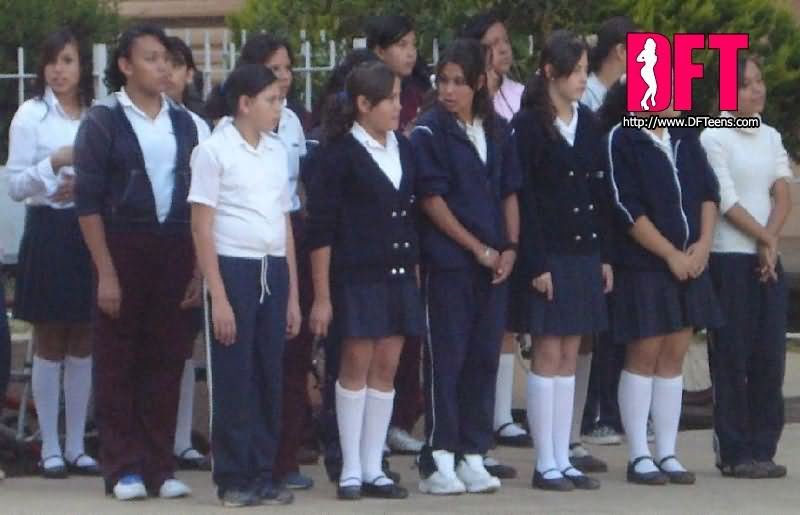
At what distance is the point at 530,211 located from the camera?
25.3 ft

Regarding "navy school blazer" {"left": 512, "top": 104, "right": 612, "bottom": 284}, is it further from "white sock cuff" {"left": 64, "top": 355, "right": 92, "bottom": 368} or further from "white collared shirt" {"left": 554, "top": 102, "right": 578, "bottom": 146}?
"white sock cuff" {"left": 64, "top": 355, "right": 92, "bottom": 368}

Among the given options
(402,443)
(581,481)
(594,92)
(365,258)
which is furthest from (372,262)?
(594,92)

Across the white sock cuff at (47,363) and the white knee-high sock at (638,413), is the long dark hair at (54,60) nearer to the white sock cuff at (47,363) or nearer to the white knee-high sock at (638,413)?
the white sock cuff at (47,363)

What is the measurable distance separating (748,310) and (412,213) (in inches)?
61.2

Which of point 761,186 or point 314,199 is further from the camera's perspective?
point 761,186

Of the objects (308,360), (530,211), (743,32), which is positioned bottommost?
(308,360)

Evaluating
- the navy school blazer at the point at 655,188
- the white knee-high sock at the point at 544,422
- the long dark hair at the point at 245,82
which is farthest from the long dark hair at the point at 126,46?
the white knee-high sock at the point at 544,422

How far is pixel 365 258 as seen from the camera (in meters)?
7.34

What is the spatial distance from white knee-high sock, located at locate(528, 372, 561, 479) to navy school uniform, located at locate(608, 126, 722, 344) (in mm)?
399

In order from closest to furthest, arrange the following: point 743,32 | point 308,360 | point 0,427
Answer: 1. point 308,360
2. point 0,427
3. point 743,32

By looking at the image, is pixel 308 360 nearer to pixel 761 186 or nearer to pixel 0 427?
pixel 0 427

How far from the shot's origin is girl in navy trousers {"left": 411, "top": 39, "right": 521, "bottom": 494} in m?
7.50

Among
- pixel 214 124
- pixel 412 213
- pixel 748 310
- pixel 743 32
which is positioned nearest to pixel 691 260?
pixel 748 310

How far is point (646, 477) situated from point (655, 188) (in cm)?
116
